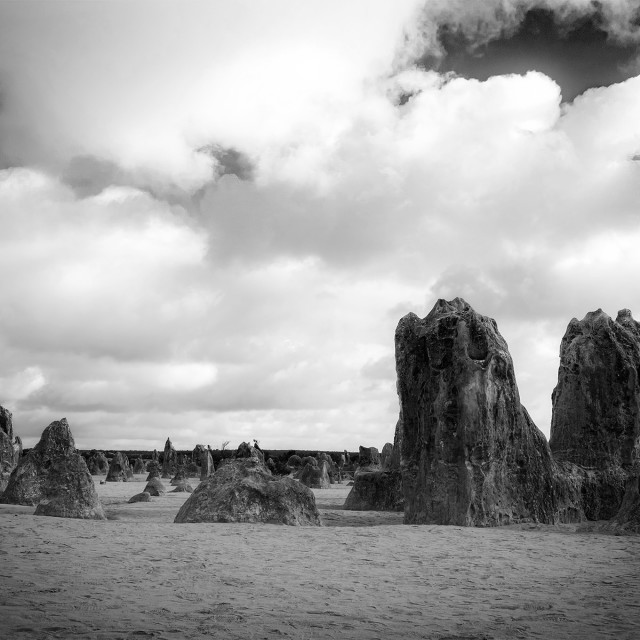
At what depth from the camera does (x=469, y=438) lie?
1279cm

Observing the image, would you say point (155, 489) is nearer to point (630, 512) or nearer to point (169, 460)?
point (630, 512)

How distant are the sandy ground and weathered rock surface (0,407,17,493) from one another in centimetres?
1305

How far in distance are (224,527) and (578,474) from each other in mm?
9000

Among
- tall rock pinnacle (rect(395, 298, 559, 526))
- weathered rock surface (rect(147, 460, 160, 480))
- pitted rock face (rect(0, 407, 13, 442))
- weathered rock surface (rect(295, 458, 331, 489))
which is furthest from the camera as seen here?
weathered rock surface (rect(147, 460, 160, 480))

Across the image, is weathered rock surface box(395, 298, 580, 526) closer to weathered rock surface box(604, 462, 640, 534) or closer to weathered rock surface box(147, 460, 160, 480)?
weathered rock surface box(604, 462, 640, 534)

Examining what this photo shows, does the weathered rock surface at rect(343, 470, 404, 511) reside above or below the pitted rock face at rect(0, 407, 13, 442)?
below

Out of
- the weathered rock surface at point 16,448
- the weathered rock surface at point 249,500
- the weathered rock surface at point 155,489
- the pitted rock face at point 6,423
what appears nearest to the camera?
the weathered rock surface at point 249,500

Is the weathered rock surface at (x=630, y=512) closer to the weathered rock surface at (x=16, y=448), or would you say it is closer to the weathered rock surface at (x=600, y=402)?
the weathered rock surface at (x=600, y=402)

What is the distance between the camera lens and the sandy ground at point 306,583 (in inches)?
196

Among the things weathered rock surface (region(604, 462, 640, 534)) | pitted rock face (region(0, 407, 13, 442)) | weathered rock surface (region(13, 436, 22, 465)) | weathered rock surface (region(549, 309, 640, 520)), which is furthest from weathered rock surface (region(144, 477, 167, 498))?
weathered rock surface (region(604, 462, 640, 534))

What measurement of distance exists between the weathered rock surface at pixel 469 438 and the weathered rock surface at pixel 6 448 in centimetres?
1464

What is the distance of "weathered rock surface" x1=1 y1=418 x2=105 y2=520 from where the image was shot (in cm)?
1297

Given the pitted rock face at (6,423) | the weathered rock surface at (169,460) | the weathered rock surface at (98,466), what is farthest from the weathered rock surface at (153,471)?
the pitted rock face at (6,423)

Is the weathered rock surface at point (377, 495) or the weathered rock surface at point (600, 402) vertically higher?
the weathered rock surface at point (600, 402)
